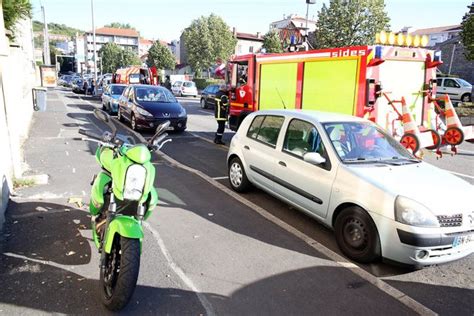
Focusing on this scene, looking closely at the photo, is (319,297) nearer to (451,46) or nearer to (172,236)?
(172,236)

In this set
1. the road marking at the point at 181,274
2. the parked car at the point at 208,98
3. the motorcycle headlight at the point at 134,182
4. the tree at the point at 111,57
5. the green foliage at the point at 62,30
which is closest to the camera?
the motorcycle headlight at the point at 134,182

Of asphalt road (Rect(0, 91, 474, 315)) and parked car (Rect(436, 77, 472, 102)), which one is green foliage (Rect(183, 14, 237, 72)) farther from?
asphalt road (Rect(0, 91, 474, 315))

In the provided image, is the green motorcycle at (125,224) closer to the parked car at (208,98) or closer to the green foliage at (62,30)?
the parked car at (208,98)

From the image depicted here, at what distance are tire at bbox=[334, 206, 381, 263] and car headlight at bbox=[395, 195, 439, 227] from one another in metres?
0.34

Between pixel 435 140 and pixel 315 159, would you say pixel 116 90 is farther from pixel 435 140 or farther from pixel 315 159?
pixel 315 159

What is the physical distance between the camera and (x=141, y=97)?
13.3 meters

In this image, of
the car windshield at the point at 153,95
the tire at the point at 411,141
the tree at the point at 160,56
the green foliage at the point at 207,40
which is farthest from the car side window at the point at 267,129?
the tree at the point at 160,56

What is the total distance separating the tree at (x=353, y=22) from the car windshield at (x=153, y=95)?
13922mm

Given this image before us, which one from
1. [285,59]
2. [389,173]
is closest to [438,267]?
[389,173]

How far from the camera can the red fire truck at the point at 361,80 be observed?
7754 mm

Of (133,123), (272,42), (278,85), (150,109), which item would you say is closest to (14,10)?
(150,109)

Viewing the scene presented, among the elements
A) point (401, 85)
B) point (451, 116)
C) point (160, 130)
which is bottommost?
point (451, 116)

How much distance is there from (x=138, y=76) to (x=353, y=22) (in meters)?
15.6

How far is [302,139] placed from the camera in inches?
203
